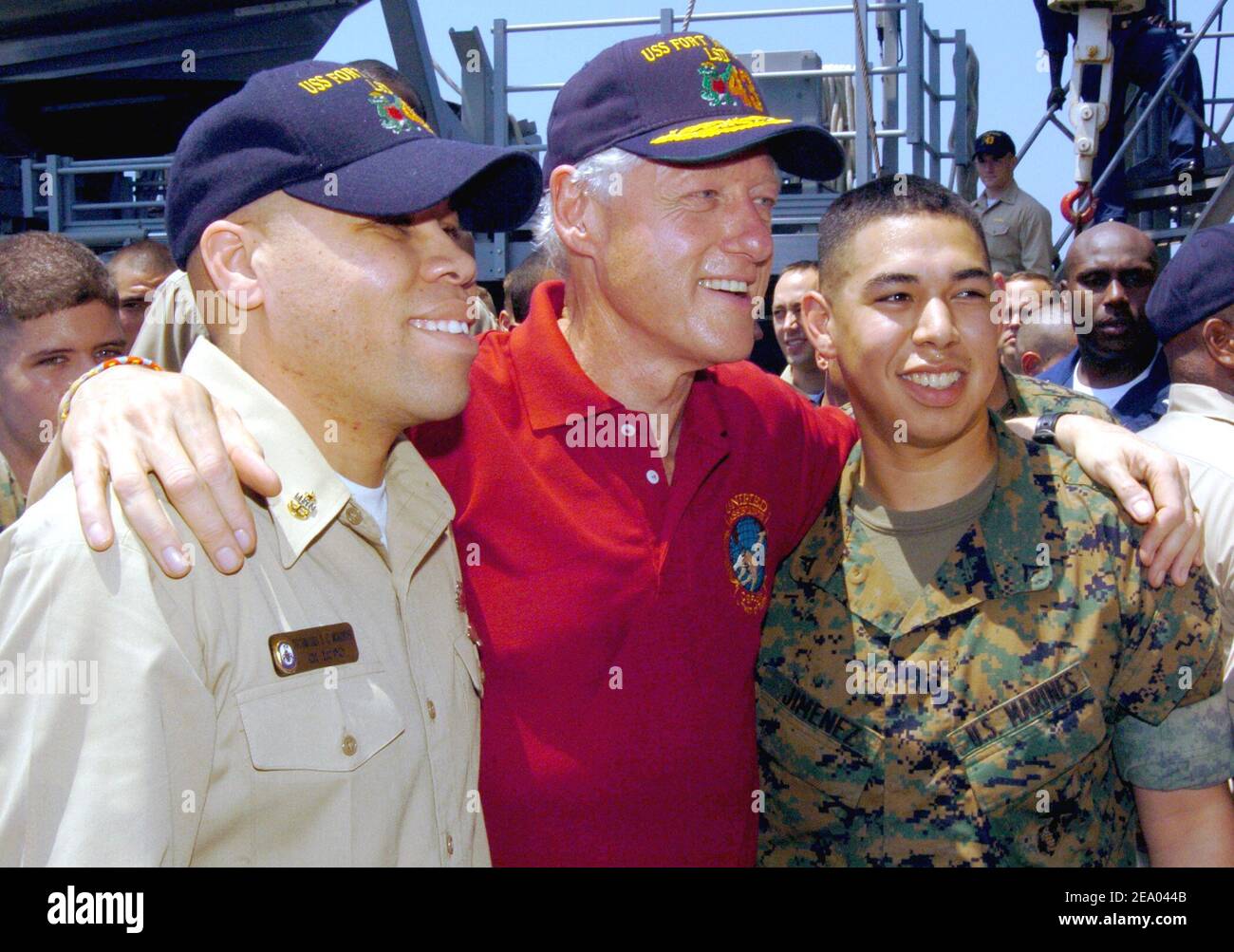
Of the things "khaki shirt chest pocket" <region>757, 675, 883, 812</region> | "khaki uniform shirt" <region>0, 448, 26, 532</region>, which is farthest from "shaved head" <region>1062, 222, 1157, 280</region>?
"khaki uniform shirt" <region>0, 448, 26, 532</region>

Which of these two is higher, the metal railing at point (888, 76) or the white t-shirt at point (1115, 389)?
the metal railing at point (888, 76)

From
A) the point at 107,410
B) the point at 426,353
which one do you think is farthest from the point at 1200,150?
the point at 107,410

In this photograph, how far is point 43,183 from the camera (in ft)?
35.0

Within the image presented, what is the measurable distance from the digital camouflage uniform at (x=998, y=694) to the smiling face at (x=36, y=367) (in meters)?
2.60

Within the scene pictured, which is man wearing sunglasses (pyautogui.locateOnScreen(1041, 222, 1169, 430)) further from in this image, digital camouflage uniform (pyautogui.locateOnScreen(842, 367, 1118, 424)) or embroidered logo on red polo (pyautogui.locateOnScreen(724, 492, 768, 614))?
embroidered logo on red polo (pyautogui.locateOnScreen(724, 492, 768, 614))

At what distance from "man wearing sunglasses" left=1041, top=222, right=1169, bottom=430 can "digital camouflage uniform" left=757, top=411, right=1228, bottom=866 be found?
9.84ft

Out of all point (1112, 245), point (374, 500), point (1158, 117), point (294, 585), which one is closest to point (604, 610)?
point (374, 500)

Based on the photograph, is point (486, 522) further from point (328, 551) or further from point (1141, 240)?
point (1141, 240)

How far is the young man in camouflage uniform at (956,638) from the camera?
7.66 ft

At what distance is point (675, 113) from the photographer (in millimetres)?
2652

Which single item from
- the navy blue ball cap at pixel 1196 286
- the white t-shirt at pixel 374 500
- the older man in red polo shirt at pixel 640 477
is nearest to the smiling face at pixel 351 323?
the white t-shirt at pixel 374 500

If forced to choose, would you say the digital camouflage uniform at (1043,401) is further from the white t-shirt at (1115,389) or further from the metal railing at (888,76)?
the metal railing at (888,76)

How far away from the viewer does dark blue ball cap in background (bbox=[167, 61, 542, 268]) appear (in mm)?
2014

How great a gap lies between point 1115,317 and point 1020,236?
123 inches
